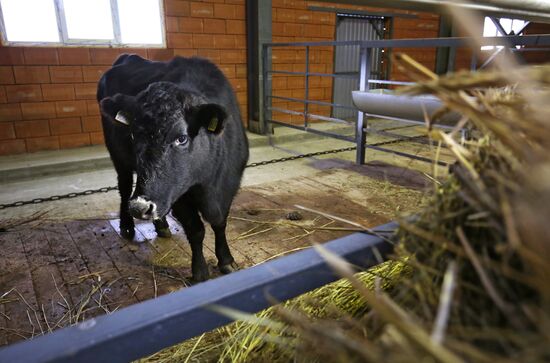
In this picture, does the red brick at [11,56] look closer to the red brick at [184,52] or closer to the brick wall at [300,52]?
the red brick at [184,52]

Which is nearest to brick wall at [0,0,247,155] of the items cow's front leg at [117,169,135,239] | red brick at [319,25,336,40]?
red brick at [319,25,336,40]

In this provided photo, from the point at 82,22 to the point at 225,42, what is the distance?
1947 mm

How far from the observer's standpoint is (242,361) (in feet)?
Result: 2.88

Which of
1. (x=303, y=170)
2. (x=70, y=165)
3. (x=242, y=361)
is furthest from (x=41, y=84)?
(x=242, y=361)

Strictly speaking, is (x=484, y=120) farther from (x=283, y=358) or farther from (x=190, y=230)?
(x=190, y=230)

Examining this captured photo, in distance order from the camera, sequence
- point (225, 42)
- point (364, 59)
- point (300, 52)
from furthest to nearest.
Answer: point (300, 52) < point (225, 42) < point (364, 59)

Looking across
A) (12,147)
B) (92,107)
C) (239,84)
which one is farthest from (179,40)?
(12,147)

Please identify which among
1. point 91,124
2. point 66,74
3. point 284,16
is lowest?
point 91,124

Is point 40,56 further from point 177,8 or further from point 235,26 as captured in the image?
point 235,26

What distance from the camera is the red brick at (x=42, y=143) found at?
15.8 ft

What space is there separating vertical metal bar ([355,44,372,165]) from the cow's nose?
3.03 metres

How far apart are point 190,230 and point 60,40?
3.89 metres

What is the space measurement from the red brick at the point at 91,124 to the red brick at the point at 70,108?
8 centimetres

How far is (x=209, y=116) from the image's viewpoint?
1865 mm
